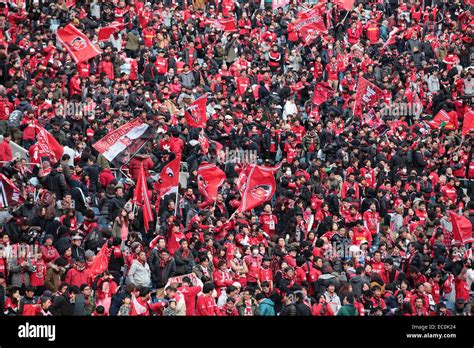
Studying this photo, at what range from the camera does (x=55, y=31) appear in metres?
33.0

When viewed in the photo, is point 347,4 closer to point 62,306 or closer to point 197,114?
point 197,114

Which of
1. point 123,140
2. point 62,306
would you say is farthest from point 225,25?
point 62,306

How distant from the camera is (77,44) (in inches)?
1201

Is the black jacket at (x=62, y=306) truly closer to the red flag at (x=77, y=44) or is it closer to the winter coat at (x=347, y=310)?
the winter coat at (x=347, y=310)

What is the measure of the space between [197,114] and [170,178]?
14.7ft

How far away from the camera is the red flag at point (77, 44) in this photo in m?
30.4

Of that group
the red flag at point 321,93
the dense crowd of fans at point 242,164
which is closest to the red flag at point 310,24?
the dense crowd of fans at point 242,164

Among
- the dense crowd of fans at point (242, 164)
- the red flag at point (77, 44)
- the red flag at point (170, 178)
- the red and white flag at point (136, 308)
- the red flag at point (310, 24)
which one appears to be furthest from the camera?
→ the red flag at point (310, 24)

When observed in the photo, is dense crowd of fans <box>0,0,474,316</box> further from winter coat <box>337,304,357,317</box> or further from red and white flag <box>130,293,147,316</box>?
winter coat <box>337,304,357,317</box>

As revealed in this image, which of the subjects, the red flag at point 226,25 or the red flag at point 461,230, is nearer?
the red flag at point 461,230

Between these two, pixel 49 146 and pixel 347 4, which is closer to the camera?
pixel 49 146

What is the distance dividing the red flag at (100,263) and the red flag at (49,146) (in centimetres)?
419

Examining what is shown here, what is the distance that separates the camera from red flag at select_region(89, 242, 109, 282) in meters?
21.3

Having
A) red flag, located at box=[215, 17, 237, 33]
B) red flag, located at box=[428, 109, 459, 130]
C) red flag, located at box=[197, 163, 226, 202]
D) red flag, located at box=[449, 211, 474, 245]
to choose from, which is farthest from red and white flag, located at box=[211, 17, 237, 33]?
red flag, located at box=[449, 211, 474, 245]
